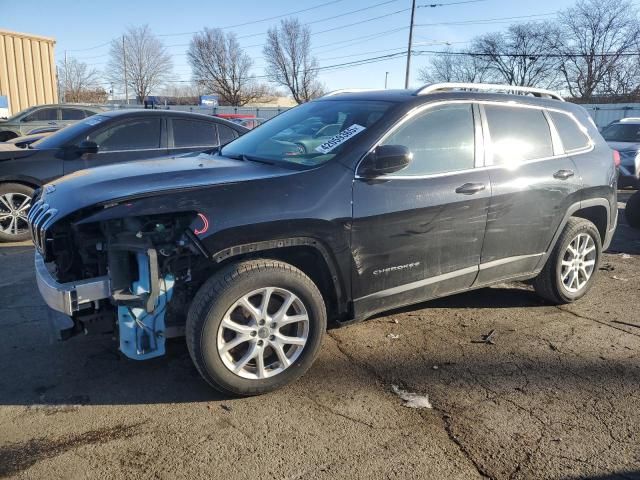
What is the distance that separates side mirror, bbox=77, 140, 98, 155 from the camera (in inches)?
239

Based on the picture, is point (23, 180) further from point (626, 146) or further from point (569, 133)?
point (626, 146)

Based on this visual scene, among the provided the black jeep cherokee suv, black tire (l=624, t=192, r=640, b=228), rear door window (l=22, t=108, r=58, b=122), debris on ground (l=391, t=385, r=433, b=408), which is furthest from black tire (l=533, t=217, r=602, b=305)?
rear door window (l=22, t=108, r=58, b=122)

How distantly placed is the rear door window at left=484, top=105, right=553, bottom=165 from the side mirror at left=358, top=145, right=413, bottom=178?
105cm

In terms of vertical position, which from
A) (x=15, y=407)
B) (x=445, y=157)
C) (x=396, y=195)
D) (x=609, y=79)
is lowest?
(x=15, y=407)

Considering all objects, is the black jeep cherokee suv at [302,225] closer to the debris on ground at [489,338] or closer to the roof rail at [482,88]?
the roof rail at [482,88]

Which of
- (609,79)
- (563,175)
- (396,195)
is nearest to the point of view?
(396,195)

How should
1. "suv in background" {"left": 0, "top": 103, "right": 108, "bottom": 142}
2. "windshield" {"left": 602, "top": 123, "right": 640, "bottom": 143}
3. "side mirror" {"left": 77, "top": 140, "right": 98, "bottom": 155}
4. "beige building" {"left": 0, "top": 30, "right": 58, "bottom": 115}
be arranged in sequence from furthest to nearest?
"beige building" {"left": 0, "top": 30, "right": 58, "bottom": 115} < "suv in background" {"left": 0, "top": 103, "right": 108, "bottom": 142} < "windshield" {"left": 602, "top": 123, "right": 640, "bottom": 143} < "side mirror" {"left": 77, "top": 140, "right": 98, "bottom": 155}

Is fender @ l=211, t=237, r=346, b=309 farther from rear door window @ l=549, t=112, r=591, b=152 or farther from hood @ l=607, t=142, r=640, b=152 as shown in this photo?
hood @ l=607, t=142, r=640, b=152

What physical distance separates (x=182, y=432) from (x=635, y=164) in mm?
12182

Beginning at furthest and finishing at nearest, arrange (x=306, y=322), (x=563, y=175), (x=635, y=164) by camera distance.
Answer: (x=635, y=164), (x=563, y=175), (x=306, y=322)

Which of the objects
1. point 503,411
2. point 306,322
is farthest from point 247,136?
point 503,411

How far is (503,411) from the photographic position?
3.01m

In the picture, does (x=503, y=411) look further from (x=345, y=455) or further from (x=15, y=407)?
(x=15, y=407)

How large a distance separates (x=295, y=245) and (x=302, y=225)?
5.0 inches
